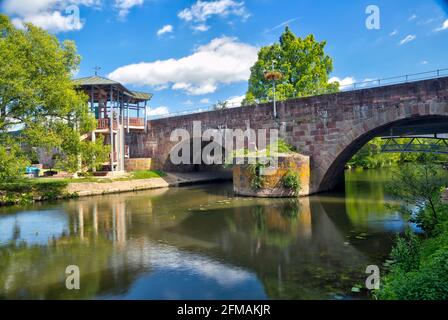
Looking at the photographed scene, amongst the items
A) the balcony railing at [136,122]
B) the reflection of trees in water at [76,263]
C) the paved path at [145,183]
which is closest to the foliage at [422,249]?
the reflection of trees in water at [76,263]

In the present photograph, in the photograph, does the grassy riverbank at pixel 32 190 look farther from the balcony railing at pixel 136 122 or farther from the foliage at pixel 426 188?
the foliage at pixel 426 188

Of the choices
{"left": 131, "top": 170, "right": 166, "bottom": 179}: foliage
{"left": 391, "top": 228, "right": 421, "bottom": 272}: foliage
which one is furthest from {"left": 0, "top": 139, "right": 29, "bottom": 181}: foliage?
{"left": 391, "top": 228, "right": 421, "bottom": 272}: foliage

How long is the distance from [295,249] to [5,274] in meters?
7.98

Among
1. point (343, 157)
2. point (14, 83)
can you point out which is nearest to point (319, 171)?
point (343, 157)

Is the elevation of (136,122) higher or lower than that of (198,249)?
higher

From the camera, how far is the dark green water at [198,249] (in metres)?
7.80

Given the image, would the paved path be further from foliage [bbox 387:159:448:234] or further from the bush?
foliage [bbox 387:159:448:234]

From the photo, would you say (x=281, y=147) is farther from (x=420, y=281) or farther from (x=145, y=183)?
(x=420, y=281)

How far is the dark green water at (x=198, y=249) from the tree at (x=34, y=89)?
420 cm

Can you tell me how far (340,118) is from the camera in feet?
67.7

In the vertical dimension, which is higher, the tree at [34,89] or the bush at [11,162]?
the tree at [34,89]

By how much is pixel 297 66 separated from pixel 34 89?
1033 inches

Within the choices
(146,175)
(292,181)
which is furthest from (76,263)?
(146,175)

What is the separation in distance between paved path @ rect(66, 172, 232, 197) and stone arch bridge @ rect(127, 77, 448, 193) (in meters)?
7.20
